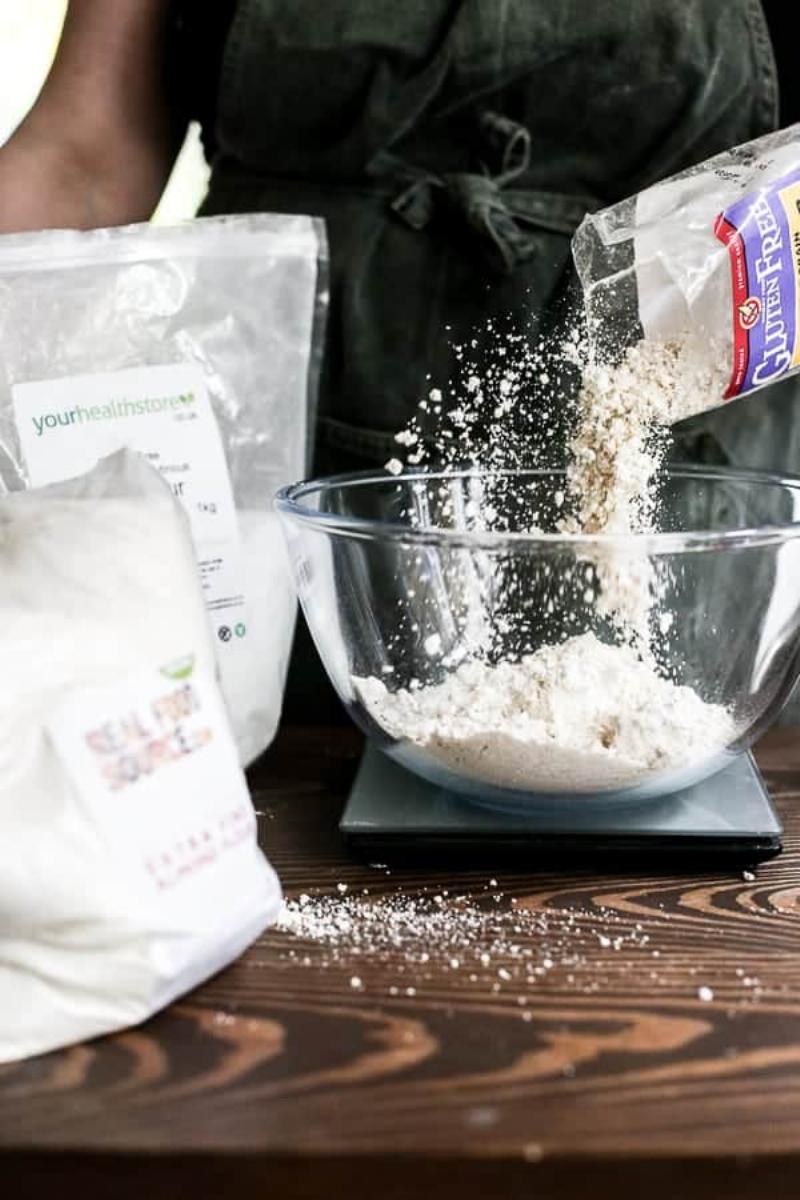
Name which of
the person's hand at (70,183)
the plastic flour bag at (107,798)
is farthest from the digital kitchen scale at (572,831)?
the person's hand at (70,183)

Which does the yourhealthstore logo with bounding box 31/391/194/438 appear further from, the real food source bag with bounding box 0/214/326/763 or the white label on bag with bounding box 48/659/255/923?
the white label on bag with bounding box 48/659/255/923

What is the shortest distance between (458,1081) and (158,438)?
49 centimetres

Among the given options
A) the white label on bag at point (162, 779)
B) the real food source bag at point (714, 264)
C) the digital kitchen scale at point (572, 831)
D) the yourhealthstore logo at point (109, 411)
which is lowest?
the digital kitchen scale at point (572, 831)

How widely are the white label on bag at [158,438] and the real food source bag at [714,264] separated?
0.27 metres

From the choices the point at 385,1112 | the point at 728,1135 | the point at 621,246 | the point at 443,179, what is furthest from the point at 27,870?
the point at 443,179

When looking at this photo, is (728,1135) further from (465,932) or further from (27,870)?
(27,870)

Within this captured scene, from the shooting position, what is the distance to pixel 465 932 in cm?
67

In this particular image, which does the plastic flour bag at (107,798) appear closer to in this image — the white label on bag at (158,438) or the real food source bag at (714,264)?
the white label on bag at (158,438)

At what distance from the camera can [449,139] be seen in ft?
3.30

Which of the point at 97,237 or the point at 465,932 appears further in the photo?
the point at 97,237

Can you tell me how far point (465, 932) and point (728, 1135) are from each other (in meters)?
0.20

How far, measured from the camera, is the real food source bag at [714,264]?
726mm

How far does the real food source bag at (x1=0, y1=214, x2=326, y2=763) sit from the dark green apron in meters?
0.08

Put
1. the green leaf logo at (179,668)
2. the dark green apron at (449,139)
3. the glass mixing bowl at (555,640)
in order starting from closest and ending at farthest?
the green leaf logo at (179,668) → the glass mixing bowl at (555,640) → the dark green apron at (449,139)
